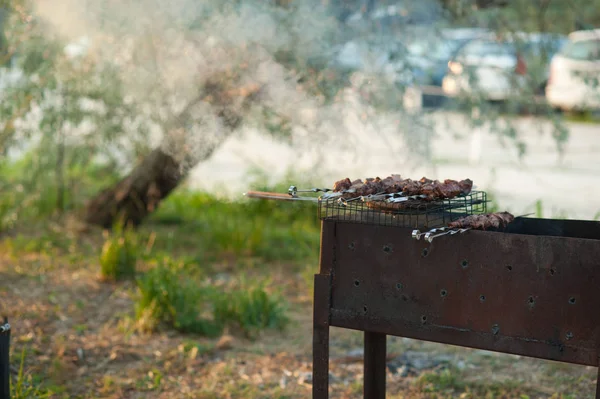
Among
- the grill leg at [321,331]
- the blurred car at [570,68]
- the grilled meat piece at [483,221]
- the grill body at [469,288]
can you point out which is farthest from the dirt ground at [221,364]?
the blurred car at [570,68]

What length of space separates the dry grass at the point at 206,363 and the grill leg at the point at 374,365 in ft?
1.89

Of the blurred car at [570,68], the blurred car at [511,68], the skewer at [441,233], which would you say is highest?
the blurred car at [570,68]

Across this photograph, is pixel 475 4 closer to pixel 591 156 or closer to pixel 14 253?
pixel 14 253

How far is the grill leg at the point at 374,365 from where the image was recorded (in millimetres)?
3553

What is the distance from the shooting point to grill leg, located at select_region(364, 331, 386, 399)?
3.55 m

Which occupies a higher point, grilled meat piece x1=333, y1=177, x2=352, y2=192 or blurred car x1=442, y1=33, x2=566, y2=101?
blurred car x1=442, y1=33, x2=566, y2=101

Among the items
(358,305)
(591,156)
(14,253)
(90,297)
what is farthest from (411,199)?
(591,156)

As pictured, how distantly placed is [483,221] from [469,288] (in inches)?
11.7

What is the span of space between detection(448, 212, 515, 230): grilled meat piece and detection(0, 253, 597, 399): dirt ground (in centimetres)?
132

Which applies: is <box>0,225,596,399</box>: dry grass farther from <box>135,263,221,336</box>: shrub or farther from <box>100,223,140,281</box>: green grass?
<box>100,223,140,281</box>: green grass

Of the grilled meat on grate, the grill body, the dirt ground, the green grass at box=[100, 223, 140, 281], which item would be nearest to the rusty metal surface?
the grill body

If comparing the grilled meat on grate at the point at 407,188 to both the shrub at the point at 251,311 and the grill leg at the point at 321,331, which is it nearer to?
the grill leg at the point at 321,331

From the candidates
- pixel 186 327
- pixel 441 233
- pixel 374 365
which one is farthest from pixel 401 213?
pixel 186 327

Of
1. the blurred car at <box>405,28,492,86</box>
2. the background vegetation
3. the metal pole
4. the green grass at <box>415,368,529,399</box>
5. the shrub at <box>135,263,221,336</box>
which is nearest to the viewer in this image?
the metal pole
